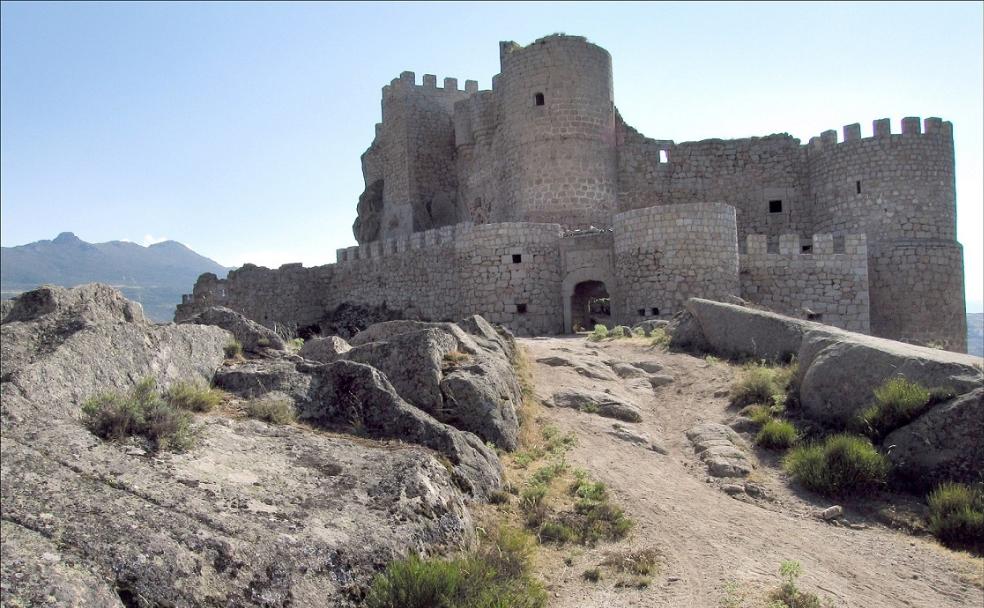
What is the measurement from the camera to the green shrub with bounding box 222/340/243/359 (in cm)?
786

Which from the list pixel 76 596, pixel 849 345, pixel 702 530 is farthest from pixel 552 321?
pixel 76 596

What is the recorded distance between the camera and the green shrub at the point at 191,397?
6.25 m

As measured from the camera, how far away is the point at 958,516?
779cm

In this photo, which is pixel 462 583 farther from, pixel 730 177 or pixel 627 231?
pixel 730 177

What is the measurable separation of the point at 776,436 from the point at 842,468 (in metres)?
1.24

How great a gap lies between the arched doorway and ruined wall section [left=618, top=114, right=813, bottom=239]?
439cm

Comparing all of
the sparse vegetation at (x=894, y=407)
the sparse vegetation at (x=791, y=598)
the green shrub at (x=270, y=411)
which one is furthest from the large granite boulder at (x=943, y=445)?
the green shrub at (x=270, y=411)

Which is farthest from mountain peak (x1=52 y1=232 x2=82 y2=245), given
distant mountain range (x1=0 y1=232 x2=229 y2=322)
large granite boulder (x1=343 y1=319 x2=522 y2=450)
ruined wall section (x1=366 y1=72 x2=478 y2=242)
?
large granite boulder (x1=343 y1=319 x2=522 y2=450)

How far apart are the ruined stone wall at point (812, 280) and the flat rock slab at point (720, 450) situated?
1052cm

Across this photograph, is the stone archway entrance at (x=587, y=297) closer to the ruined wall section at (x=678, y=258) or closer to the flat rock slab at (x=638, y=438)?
the ruined wall section at (x=678, y=258)

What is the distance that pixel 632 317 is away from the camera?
1995 cm

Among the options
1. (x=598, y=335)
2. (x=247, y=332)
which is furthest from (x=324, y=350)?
(x=598, y=335)

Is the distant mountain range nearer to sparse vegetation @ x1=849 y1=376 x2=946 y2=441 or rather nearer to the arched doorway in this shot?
the arched doorway

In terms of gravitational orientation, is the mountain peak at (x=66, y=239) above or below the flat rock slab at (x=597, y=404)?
above
